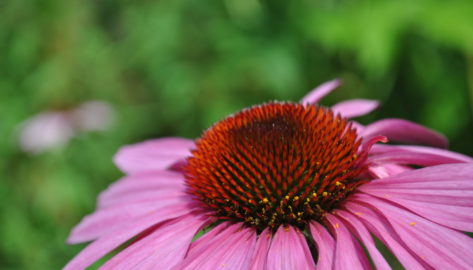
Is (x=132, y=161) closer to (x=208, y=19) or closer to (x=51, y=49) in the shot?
(x=208, y=19)

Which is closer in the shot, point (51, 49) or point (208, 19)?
point (208, 19)

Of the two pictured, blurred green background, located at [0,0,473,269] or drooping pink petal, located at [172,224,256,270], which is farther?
blurred green background, located at [0,0,473,269]

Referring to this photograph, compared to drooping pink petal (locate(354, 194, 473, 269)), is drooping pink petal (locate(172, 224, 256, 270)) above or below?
above

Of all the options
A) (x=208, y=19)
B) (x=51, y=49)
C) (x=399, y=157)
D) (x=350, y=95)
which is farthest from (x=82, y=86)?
(x=399, y=157)

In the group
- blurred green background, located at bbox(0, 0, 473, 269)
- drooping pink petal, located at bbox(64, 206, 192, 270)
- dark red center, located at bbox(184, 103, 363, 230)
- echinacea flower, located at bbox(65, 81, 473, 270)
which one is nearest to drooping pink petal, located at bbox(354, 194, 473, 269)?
echinacea flower, located at bbox(65, 81, 473, 270)

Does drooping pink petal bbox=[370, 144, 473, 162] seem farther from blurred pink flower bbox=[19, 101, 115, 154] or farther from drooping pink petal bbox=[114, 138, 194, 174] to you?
blurred pink flower bbox=[19, 101, 115, 154]

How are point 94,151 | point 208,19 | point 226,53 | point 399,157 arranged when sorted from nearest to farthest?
point 399,157 → point 226,53 → point 208,19 → point 94,151
